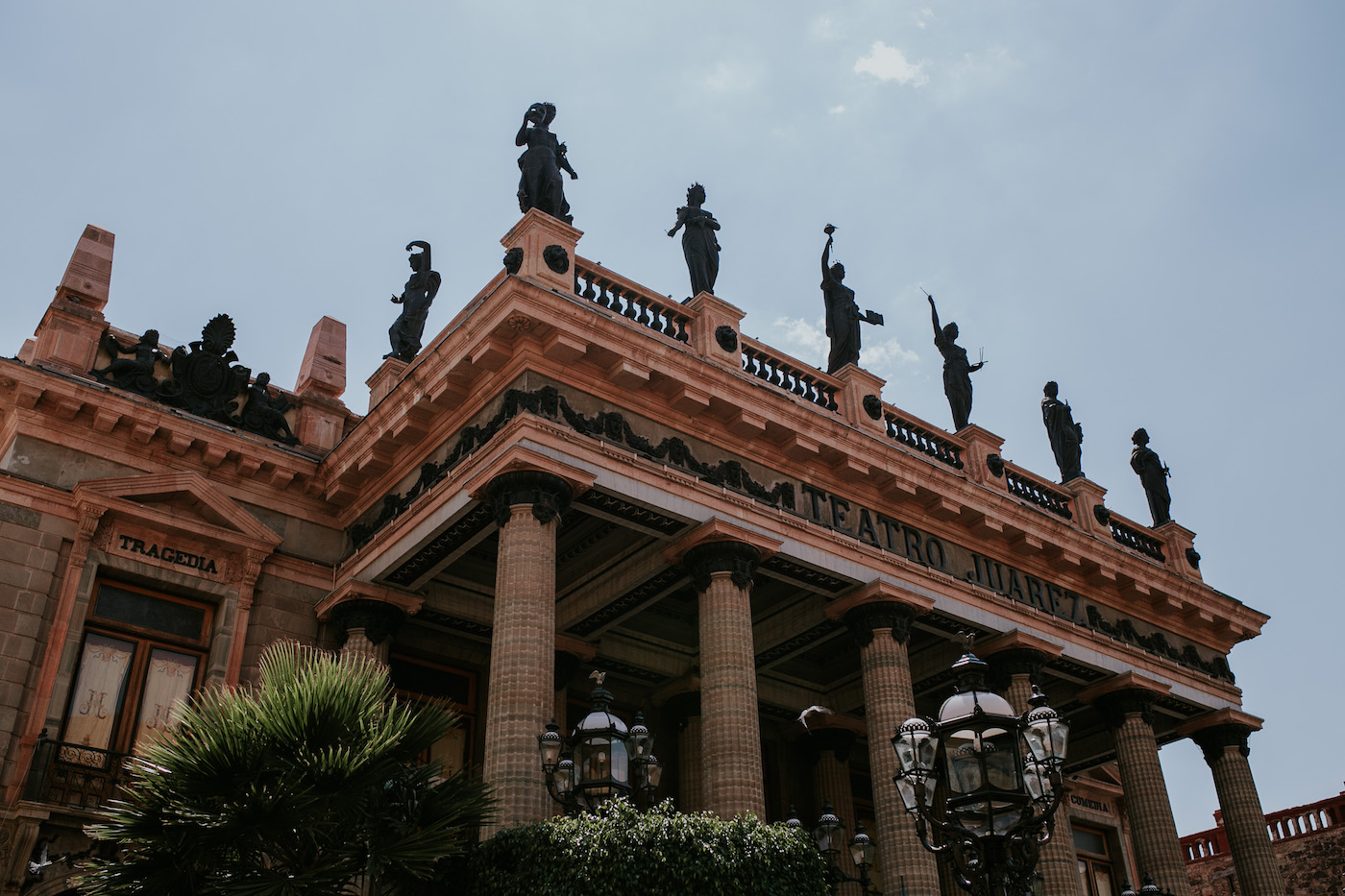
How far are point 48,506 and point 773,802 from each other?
1357 centimetres

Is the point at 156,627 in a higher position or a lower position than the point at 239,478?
lower

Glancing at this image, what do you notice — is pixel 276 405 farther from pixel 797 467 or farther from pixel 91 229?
pixel 797 467

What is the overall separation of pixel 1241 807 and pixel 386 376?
18.5m

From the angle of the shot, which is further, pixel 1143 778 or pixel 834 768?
pixel 834 768

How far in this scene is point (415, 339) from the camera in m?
21.3

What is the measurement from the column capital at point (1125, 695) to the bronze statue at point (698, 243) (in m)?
10.8

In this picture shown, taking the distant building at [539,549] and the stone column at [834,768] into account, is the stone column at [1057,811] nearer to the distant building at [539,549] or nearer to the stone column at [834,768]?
the distant building at [539,549]

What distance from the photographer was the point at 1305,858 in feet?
105

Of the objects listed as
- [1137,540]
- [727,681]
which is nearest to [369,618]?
[727,681]

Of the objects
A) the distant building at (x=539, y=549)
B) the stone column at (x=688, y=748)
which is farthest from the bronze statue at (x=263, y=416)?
the stone column at (x=688, y=748)

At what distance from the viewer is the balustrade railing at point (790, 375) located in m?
19.9

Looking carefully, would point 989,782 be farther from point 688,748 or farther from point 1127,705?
point 1127,705

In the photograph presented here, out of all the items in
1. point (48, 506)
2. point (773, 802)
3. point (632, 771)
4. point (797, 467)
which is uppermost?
point (797, 467)

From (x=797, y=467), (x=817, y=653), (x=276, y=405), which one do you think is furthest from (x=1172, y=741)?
(x=276, y=405)
